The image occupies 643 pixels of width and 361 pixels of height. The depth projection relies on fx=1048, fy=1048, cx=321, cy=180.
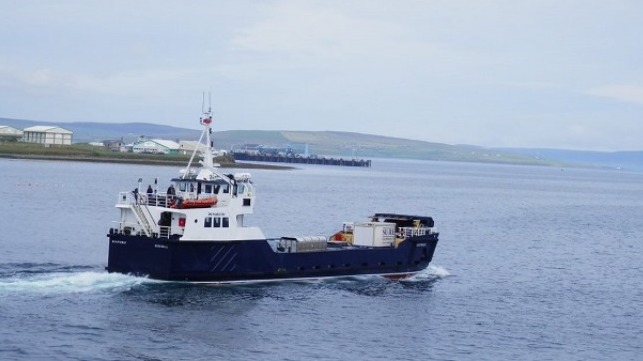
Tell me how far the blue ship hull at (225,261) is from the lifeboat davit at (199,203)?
151cm

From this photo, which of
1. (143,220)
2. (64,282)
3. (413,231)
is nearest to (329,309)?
(143,220)

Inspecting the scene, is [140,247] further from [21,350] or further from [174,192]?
[21,350]

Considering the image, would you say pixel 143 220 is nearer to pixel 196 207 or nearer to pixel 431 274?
pixel 196 207

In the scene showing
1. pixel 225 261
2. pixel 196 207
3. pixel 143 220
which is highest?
pixel 196 207

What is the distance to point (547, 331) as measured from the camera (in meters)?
35.4

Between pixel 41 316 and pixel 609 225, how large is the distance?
64616 millimetres

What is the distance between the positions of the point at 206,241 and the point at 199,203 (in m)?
1.60

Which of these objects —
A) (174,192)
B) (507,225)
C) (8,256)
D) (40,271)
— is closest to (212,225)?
(174,192)

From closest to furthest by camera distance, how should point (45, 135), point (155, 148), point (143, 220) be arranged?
point (143, 220)
point (45, 135)
point (155, 148)

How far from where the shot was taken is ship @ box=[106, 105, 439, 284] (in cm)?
3819

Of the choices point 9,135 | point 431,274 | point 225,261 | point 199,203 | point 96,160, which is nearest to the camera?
point 199,203

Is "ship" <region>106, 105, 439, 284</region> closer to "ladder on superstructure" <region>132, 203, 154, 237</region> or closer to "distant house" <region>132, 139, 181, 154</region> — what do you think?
"ladder on superstructure" <region>132, 203, 154, 237</region>

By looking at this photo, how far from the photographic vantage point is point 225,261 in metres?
39.3

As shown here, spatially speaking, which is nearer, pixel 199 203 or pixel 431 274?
pixel 199 203
